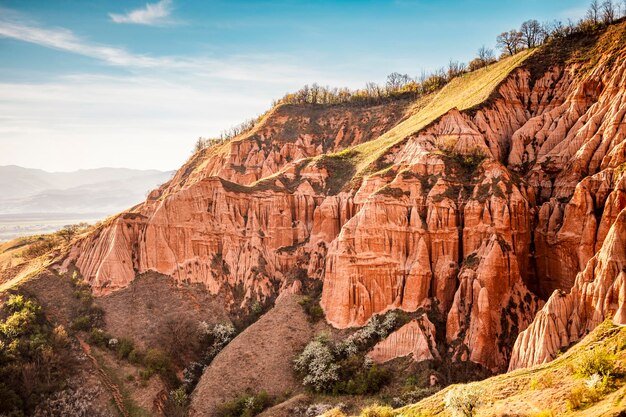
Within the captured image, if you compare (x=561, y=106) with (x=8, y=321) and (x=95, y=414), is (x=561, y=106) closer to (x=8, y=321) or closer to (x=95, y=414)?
(x=95, y=414)

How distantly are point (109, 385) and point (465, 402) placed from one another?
3698cm

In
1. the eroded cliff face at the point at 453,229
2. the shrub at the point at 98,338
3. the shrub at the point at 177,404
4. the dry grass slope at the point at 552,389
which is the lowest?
the shrub at the point at 177,404

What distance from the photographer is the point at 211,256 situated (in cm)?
6812

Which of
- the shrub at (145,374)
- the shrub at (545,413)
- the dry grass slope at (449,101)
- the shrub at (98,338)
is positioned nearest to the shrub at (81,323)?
the shrub at (98,338)

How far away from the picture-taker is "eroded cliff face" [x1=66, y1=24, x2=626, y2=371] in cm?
4641

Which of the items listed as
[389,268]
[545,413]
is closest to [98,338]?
[389,268]

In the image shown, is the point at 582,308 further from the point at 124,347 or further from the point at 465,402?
the point at 124,347

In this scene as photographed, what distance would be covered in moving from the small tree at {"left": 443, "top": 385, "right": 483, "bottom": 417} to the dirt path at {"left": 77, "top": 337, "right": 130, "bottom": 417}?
32668 mm

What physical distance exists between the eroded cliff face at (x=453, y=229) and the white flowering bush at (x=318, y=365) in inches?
167

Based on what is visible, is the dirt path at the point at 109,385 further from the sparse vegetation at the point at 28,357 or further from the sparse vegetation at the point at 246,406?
the sparse vegetation at the point at 246,406

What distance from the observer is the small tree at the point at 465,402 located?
29.5 m

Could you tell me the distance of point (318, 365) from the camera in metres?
49.8

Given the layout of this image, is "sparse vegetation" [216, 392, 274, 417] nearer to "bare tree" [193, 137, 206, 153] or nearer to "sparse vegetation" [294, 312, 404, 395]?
"sparse vegetation" [294, 312, 404, 395]

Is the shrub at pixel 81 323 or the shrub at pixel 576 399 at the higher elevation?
the shrub at pixel 576 399
